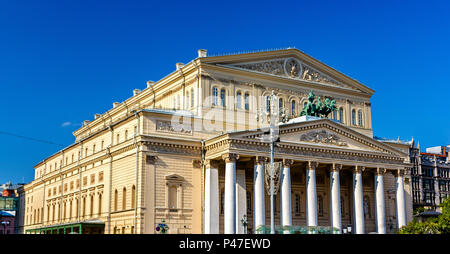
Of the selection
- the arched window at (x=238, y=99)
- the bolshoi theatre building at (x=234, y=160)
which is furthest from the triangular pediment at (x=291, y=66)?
the arched window at (x=238, y=99)

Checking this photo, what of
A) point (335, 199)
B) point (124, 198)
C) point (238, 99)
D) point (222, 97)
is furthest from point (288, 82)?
point (124, 198)

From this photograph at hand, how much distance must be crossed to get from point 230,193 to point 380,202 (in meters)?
18.7

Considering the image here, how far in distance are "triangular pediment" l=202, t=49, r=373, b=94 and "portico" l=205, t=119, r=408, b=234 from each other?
367 inches

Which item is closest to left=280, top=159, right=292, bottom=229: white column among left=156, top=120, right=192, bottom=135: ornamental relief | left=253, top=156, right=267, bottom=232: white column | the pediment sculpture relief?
left=253, top=156, right=267, bottom=232: white column

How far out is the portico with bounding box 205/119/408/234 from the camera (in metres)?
52.0

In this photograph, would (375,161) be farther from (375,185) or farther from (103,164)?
(103,164)

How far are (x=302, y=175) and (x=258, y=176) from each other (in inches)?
441

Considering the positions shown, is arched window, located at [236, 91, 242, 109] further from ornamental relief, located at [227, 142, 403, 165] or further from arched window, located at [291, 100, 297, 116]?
ornamental relief, located at [227, 142, 403, 165]

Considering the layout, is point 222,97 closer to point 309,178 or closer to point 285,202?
point 309,178

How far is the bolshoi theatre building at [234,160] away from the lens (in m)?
52.5

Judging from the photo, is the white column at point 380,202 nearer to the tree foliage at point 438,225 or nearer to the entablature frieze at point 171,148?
the tree foliage at point 438,225

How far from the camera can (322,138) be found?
57688 millimetres

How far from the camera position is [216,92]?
5925cm
